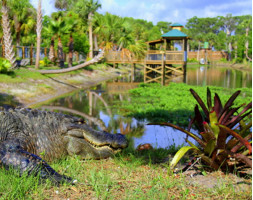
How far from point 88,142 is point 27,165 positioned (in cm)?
124

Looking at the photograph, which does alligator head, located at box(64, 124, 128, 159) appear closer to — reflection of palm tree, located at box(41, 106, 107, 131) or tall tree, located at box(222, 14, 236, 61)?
reflection of palm tree, located at box(41, 106, 107, 131)

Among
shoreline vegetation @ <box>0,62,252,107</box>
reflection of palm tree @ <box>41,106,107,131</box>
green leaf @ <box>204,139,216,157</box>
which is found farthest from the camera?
shoreline vegetation @ <box>0,62,252,107</box>

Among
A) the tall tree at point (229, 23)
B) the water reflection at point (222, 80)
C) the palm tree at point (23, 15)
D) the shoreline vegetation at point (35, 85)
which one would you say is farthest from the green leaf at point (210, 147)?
the tall tree at point (229, 23)

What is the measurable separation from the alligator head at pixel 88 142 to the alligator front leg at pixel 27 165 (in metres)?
0.97

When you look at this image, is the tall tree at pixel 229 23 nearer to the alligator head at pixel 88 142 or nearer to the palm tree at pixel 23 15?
the palm tree at pixel 23 15

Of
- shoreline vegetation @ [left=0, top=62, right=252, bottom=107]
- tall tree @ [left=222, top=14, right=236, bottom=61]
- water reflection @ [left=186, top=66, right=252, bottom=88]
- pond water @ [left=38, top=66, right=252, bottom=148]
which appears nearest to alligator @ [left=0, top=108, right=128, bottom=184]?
pond water @ [left=38, top=66, right=252, bottom=148]

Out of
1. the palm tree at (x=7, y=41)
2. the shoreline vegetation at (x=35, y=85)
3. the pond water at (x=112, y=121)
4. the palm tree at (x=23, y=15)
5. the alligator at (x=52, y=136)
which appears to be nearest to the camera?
the alligator at (x=52, y=136)

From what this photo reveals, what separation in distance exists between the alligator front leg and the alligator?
0.79 feet

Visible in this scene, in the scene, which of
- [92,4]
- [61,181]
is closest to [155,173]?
[61,181]

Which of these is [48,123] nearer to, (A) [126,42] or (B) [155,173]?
(B) [155,173]

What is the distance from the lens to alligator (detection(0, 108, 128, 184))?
3957 millimetres

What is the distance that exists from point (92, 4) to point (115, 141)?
27891 mm

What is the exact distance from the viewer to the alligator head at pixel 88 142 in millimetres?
4320

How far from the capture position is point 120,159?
14.3 ft
